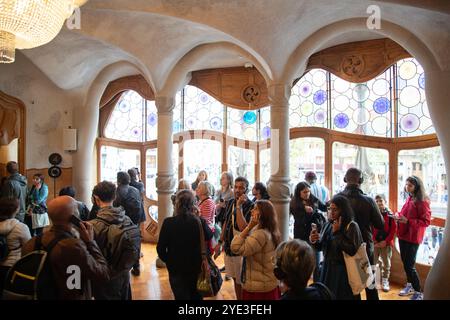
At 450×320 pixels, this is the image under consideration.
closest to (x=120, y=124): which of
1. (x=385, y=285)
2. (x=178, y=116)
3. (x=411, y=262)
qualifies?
(x=178, y=116)

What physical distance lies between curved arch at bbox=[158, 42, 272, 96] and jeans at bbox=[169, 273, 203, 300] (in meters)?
2.89

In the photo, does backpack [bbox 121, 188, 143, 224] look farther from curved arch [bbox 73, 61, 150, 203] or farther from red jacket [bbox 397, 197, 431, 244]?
red jacket [bbox 397, 197, 431, 244]

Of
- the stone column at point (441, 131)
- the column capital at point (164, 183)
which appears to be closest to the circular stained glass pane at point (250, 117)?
the column capital at point (164, 183)

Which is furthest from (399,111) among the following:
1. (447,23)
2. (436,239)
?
(447,23)

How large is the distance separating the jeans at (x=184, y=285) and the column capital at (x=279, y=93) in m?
2.54

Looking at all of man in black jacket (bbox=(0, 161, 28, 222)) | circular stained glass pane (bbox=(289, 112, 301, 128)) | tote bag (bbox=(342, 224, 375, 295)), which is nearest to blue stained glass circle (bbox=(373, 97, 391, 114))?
circular stained glass pane (bbox=(289, 112, 301, 128))

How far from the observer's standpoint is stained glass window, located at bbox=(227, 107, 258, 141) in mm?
6508

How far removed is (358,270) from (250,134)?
14.0 feet

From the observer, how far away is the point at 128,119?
7.68 meters

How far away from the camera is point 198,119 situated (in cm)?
704

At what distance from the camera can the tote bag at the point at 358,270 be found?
8.26 feet

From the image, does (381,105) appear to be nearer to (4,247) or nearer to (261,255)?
(261,255)

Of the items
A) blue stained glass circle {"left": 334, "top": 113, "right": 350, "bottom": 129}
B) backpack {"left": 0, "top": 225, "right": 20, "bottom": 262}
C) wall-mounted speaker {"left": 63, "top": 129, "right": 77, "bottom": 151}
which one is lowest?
backpack {"left": 0, "top": 225, "right": 20, "bottom": 262}

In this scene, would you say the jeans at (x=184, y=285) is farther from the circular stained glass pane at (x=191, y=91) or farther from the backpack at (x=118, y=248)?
the circular stained glass pane at (x=191, y=91)
